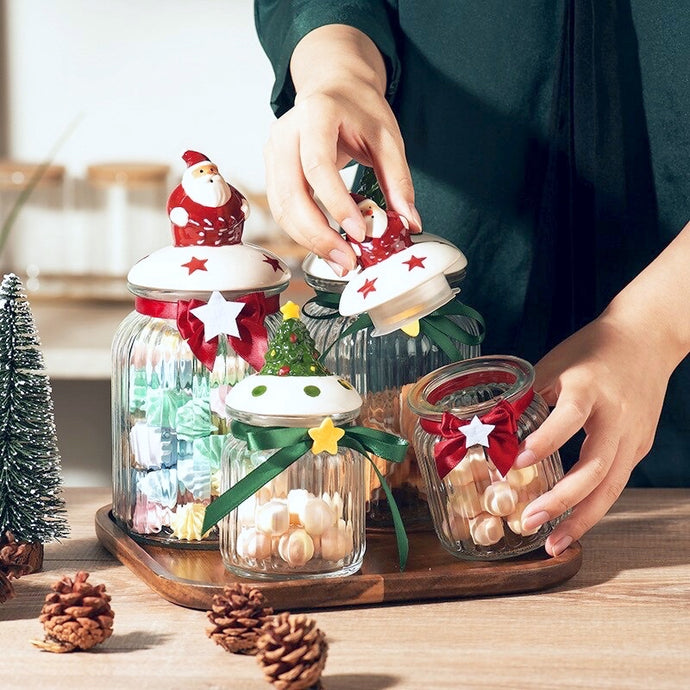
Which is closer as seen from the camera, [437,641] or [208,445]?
[437,641]

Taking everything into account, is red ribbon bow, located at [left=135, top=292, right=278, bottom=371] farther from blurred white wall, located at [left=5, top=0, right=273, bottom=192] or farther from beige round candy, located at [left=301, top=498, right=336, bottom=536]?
blurred white wall, located at [left=5, top=0, right=273, bottom=192]

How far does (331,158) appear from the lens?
0.79 metres

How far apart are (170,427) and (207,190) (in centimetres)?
18

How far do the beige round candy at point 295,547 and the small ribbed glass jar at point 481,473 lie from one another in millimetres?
111

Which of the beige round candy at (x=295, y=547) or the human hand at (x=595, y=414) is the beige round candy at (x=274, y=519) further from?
the human hand at (x=595, y=414)

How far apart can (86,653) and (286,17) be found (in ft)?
2.04

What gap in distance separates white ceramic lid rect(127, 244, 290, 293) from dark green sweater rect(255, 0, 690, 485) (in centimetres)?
32

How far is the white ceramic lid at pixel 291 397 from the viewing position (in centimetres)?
74

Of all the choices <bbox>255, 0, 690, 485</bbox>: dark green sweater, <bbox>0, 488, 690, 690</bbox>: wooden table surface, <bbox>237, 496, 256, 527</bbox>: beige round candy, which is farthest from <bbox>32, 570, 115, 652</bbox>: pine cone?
<bbox>255, 0, 690, 485</bbox>: dark green sweater

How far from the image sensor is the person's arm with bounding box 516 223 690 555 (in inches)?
31.0

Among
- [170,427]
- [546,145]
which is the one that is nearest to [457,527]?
[170,427]

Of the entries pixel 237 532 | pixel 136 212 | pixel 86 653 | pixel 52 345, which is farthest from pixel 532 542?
pixel 136 212

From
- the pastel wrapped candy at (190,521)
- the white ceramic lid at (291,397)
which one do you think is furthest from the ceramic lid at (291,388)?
the pastel wrapped candy at (190,521)

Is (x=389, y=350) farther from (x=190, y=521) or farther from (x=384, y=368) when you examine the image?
(x=190, y=521)
